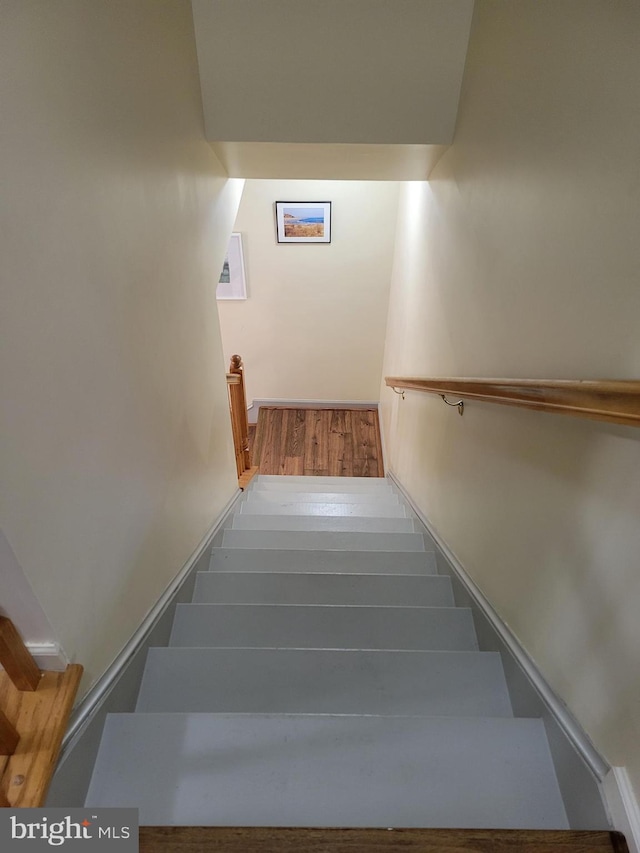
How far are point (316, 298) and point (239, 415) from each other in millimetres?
1994

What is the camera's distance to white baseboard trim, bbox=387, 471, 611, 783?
0.86m

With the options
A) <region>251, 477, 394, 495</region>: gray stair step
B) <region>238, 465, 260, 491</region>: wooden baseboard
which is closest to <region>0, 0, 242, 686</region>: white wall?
<region>238, 465, 260, 491</region>: wooden baseboard

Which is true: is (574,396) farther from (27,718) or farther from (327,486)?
(327,486)

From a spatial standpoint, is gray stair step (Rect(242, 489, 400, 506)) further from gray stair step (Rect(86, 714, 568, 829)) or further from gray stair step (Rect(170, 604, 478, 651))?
gray stair step (Rect(86, 714, 568, 829))

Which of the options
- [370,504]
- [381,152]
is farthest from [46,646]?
[381,152]

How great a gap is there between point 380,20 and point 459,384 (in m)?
1.55

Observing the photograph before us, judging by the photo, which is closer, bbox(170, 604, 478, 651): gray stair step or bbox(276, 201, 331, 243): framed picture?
bbox(170, 604, 478, 651): gray stair step

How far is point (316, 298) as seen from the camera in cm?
468

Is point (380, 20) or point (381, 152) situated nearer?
point (380, 20)

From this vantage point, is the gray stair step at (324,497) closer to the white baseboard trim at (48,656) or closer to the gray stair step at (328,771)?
the gray stair step at (328,771)

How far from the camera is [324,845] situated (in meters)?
0.79

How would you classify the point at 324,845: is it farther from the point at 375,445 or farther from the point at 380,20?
the point at 375,445

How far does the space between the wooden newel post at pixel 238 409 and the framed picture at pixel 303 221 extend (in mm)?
1769

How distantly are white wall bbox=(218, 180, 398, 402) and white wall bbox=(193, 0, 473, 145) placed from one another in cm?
226
